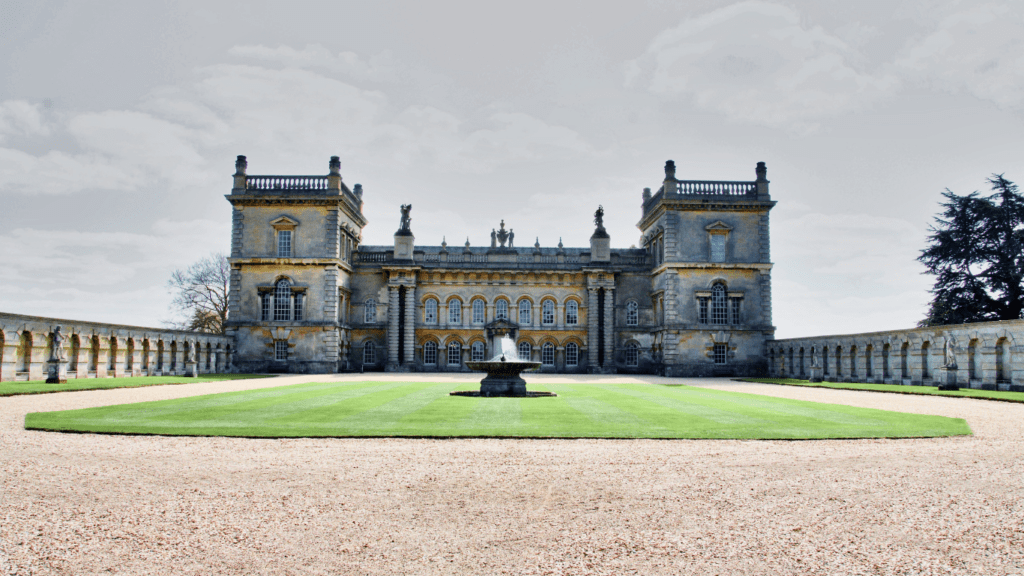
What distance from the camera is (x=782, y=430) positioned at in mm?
11266

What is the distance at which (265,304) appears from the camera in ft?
138

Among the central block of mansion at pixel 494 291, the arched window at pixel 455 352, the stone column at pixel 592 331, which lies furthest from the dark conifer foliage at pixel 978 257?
the arched window at pixel 455 352

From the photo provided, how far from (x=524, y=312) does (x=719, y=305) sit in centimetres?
1299

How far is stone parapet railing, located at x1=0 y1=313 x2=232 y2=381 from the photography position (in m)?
22.6

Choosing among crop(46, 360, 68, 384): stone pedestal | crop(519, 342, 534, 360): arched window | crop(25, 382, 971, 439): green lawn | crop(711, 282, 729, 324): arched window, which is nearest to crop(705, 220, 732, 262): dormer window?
crop(711, 282, 729, 324): arched window

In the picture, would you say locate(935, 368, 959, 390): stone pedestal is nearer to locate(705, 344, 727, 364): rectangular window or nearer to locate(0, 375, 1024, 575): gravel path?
locate(0, 375, 1024, 575): gravel path

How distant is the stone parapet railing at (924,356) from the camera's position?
22516 mm

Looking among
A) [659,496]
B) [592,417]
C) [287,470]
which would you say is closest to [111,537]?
[287,470]

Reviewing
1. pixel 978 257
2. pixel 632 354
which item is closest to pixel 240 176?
pixel 632 354

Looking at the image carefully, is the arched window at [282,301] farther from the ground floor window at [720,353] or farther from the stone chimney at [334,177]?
the ground floor window at [720,353]

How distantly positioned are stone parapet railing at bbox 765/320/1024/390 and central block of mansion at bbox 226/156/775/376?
6409 millimetres

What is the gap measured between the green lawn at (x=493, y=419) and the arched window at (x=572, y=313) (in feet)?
95.6

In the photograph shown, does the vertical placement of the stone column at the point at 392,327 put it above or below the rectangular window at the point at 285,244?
below

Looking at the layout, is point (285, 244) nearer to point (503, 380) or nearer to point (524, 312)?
point (524, 312)
